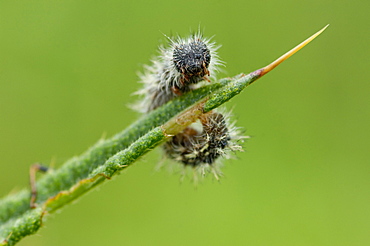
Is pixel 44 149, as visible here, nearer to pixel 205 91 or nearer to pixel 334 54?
pixel 205 91

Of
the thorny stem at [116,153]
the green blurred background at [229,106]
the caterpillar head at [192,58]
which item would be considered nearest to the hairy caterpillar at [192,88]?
the caterpillar head at [192,58]

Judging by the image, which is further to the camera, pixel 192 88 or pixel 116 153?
pixel 192 88

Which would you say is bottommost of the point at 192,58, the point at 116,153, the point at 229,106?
the point at 116,153

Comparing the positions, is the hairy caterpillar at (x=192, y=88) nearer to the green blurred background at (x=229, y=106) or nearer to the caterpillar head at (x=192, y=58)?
the caterpillar head at (x=192, y=58)

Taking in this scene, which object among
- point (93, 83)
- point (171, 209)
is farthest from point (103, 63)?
point (171, 209)

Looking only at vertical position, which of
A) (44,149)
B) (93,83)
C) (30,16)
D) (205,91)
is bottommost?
(205,91)

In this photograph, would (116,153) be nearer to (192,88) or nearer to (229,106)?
(192,88)

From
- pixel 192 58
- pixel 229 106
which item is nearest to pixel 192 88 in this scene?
pixel 192 58
